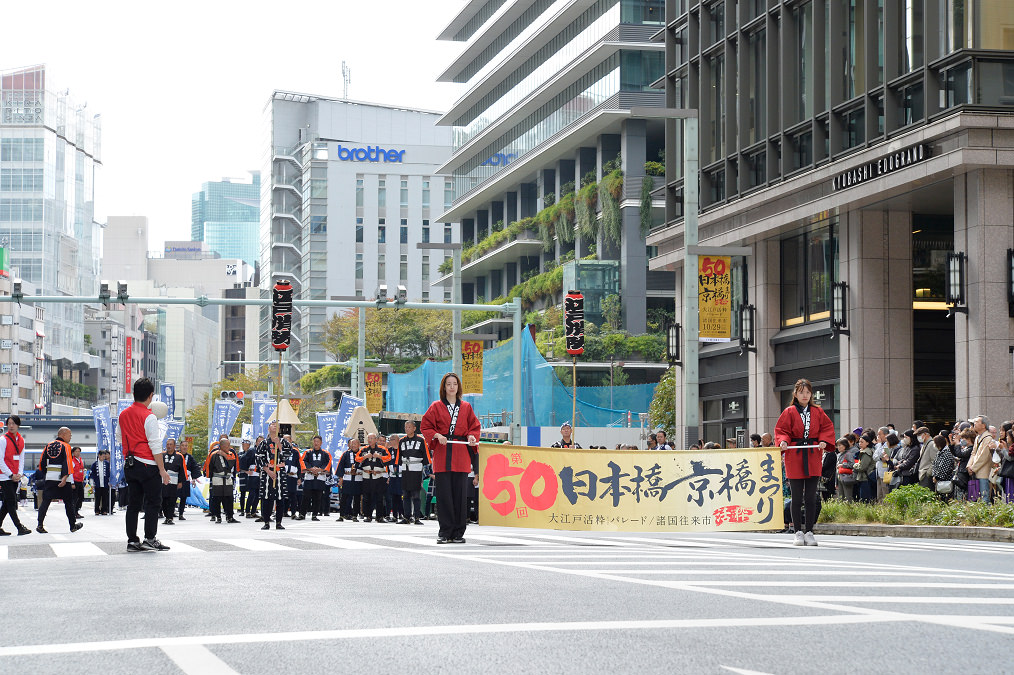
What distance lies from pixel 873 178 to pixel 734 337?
10188mm

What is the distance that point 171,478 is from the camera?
3125cm

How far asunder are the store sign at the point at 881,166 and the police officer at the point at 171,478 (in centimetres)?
1569

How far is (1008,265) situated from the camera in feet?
92.2

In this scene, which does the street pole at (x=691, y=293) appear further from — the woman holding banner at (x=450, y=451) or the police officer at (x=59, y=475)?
the police officer at (x=59, y=475)

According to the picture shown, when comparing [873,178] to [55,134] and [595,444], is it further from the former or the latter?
[55,134]

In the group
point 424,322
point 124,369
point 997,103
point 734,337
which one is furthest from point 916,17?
point 124,369

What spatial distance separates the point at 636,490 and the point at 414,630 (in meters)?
12.8

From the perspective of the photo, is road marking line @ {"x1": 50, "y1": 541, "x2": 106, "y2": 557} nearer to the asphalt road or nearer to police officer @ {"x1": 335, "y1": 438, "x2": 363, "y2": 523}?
the asphalt road

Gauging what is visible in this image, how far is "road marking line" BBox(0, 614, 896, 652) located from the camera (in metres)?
7.19

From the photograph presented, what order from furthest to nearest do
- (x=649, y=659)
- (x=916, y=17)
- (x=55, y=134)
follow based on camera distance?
(x=55, y=134) < (x=916, y=17) < (x=649, y=659)

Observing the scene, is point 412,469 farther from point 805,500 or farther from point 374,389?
point 374,389

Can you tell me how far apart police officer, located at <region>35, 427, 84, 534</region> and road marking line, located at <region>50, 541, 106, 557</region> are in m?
6.90

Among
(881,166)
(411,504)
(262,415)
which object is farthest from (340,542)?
(262,415)

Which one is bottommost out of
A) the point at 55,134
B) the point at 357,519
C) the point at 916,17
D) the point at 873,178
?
the point at 357,519
